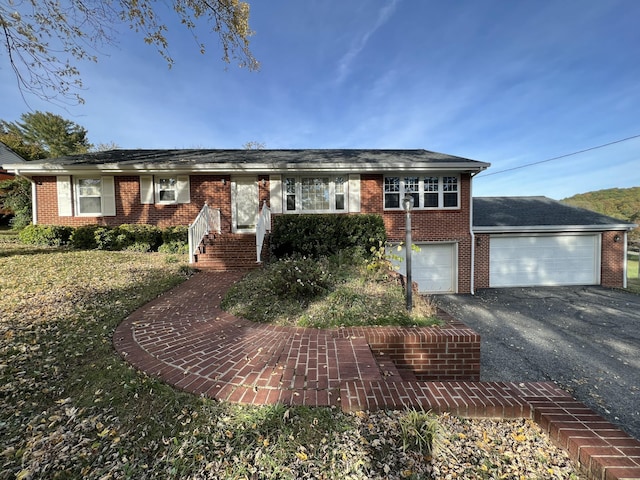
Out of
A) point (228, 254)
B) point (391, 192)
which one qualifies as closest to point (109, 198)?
point (228, 254)

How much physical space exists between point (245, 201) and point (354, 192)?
4181mm

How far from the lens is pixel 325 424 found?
82.3 inches

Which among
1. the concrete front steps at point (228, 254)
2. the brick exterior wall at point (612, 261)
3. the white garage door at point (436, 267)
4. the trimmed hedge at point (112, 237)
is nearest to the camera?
the concrete front steps at point (228, 254)

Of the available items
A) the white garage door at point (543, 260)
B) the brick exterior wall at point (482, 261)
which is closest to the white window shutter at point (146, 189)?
the brick exterior wall at point (482, 261)

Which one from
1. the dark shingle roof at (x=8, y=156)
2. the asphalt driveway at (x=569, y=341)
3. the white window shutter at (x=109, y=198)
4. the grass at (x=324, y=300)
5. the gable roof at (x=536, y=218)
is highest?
the dark shingle roof at (x=8, y=156)

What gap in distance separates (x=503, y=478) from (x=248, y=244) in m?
7.31

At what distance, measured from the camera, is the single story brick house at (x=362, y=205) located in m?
9.71

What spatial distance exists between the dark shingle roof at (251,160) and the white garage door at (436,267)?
10.2 ft

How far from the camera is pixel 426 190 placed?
1020 cm

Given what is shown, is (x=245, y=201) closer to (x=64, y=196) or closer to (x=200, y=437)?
(x=64, y=196)

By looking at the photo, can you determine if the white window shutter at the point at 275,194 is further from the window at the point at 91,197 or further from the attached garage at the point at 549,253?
the attached garage at the point at 549,253

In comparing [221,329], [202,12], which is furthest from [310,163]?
[221,329]

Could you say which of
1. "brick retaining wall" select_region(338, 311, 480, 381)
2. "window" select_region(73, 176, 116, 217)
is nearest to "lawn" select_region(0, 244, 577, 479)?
"brick retaining wall" select_region(338, 311, 480, 381)

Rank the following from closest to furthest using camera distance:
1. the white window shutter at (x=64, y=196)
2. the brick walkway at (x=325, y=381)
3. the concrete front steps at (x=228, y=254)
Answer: the brick walkway at (x=325, y=381) < the concrete front steps at (x=228, y=254) < the white window shutter at (x=64, y=196)
